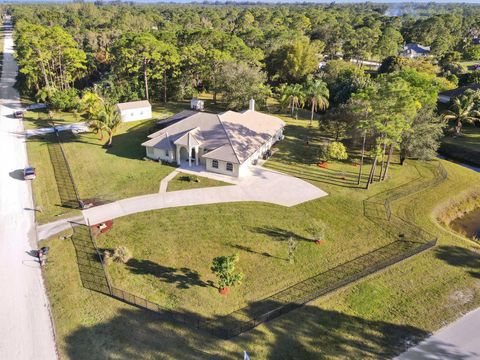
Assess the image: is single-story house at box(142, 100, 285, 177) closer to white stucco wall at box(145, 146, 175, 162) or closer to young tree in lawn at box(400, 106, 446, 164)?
white stucco wall at box(145, 146, 175, 162)

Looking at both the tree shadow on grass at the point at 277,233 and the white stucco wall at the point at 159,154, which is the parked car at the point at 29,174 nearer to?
the white stucco wall at the point at 159,154

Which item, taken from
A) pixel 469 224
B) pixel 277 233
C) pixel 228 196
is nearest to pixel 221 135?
pixel 228 196

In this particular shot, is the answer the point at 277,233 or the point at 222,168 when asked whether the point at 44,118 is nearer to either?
the point at 222,168

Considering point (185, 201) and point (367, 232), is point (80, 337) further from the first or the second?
point (367, 232)

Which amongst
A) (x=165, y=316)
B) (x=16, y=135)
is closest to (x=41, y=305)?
(x=165, y=316)

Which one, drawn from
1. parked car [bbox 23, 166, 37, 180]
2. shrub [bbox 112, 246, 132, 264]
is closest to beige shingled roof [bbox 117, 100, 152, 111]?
parked car [bbox 23, 166, 37, 180]
